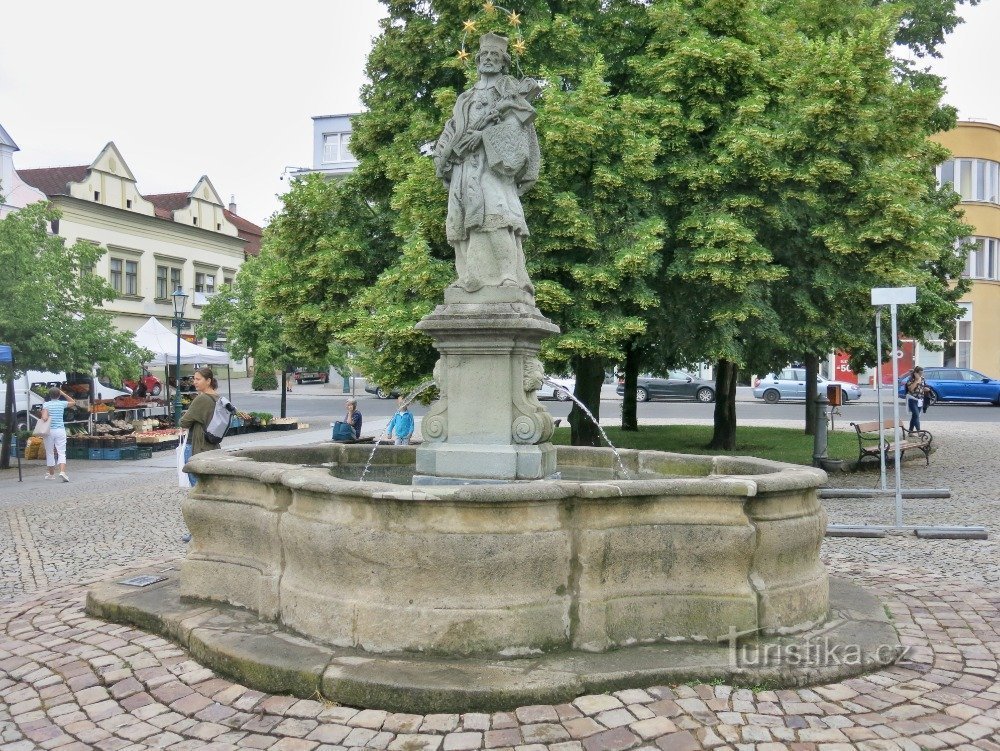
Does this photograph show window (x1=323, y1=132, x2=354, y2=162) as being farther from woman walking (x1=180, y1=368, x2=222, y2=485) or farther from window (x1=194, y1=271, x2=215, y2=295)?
woman walking (x1=180, y1=368, x2=222, y2=485)

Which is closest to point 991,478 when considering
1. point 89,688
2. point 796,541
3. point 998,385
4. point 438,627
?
point 796,541

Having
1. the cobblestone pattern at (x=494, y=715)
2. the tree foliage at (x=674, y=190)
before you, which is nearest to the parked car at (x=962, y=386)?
the tree foliage at (x=674, y=190)

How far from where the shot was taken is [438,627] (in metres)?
4.80

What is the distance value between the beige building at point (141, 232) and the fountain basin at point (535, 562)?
37214mm

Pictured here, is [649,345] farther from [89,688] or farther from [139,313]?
[139,313]

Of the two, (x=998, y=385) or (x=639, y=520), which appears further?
(x=998, y=385)

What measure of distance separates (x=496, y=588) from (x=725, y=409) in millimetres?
14530

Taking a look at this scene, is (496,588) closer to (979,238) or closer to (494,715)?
(494,715)

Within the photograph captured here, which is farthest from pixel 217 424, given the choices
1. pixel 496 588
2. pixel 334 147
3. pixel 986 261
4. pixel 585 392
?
pixel 334 147

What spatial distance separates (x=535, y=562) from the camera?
16.0 feet

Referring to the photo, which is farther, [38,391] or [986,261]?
[986,261]

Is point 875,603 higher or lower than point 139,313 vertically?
lower

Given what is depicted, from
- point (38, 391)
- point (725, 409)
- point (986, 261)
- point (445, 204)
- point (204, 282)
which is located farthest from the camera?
point (204, 282)

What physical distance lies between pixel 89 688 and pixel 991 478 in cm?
1450
